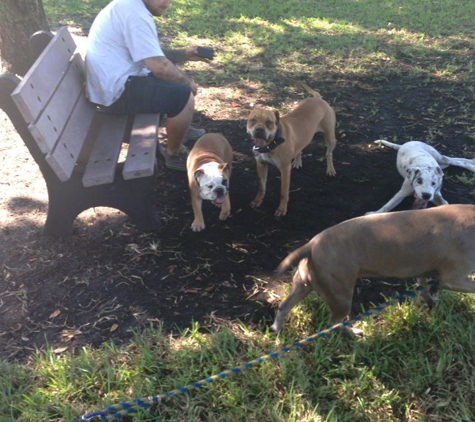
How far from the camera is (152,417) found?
8.86ft

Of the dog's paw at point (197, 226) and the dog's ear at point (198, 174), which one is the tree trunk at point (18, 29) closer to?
the dog's ear at point (198, 174)

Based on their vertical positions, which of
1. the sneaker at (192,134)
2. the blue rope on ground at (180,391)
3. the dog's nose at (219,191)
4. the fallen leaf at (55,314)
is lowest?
the fallen leaf at (55,314)

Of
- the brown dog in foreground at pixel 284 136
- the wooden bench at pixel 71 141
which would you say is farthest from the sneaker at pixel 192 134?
the brown dog in foreground at pixel 284 136

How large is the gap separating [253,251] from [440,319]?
154cm

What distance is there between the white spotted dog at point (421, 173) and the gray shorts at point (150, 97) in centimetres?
215

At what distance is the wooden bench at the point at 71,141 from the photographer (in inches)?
136

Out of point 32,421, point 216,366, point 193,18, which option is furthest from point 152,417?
point 193,18

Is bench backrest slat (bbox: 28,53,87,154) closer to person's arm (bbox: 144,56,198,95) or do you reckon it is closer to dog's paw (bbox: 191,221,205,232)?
person's arm (bbox: 144,56,198,95)

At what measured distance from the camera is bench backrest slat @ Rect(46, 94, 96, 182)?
138 inches

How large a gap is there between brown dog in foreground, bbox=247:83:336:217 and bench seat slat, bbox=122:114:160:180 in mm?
901

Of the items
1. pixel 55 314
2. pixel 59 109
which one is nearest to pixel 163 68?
pixel 59 109

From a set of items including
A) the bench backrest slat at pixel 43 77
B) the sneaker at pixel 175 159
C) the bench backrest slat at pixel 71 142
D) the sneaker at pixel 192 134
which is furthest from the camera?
the sneaker at pixel 192 134

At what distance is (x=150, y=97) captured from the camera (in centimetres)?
466

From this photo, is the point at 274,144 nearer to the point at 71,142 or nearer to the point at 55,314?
the point at 71,142
